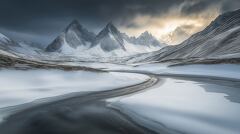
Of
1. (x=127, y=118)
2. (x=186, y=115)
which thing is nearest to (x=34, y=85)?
(x=127, y=118)

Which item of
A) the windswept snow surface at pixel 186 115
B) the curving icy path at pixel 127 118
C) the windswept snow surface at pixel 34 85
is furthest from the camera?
the windswept snow surface at pixel 34 85

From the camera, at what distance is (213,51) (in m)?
170

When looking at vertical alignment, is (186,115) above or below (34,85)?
below

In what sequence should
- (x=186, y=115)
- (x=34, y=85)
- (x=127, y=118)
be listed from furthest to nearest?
(x=34, y=85) < (x=127, y=118) < (x=186, y=115)

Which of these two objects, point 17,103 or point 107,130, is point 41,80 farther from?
point 107,130

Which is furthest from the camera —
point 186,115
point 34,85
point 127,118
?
point 34,85

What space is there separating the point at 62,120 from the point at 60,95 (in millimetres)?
7951

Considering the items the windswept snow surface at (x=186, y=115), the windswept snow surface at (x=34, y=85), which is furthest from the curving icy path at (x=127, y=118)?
the windswept snow surface at (x=34, y=85)

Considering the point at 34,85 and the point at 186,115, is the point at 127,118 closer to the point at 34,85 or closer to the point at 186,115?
the point at 186,115

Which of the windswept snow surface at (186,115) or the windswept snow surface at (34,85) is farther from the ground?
the windswept snow surface at (34,85)

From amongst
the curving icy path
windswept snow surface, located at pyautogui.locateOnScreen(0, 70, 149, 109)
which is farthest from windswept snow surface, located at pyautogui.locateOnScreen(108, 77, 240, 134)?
windswept snow surface, located at pyautogui.locateOnScreen(0, 70, 149, 109)

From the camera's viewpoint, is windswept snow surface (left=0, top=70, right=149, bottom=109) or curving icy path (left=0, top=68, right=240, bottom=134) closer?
curving icy path (left=0, top=68, right=240, bottom=134)

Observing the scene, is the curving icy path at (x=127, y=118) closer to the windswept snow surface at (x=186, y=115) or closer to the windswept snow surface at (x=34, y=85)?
A: the windswept snow surface at (x=186, y=115)

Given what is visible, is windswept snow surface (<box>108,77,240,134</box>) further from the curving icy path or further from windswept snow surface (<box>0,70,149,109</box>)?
windswept snow surface (<box>0,70,149,109</box>)
